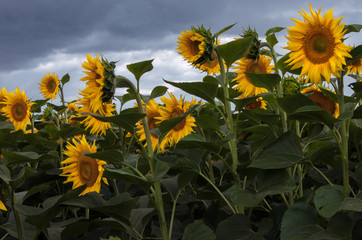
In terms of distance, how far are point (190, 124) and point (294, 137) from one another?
2.59 feet

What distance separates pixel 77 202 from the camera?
5.20 ft

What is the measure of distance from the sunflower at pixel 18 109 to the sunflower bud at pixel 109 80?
2143 millimetres

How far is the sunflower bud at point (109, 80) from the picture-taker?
67.7 inches

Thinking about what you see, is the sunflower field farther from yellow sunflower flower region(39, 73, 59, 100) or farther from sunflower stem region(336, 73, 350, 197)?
yellow sunflower flower region(39, 73, 59, 100)

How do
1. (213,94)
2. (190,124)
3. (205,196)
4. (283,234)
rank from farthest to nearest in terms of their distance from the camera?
(190,124) → (205,196) → (213,94) → (283,234)

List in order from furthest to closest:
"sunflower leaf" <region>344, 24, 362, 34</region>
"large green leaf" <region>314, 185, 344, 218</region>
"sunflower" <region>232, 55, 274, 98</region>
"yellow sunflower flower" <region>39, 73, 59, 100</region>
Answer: "yellow sunflower flower" <region>39, 73, 59, 100</region> < "sunflower" <region>232, 55, 274, 98</region> < "sunflower leaf" <region>344, 24, 362, 34</region> < "large green leaf" <region>314, 185, 344, 218</region>

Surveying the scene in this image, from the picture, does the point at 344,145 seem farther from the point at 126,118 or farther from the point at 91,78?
the point at 91,78

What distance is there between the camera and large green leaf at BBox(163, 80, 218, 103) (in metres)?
1.57

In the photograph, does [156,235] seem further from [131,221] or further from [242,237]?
[242,237]

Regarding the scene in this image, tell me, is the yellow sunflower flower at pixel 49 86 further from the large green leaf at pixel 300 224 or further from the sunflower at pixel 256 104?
the large green leaf at pixel 300 224

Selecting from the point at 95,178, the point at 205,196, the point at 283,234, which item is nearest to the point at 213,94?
the point at 205,196

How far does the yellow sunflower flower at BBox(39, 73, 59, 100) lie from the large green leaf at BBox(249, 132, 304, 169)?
3.87m

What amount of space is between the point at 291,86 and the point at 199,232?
99 cm

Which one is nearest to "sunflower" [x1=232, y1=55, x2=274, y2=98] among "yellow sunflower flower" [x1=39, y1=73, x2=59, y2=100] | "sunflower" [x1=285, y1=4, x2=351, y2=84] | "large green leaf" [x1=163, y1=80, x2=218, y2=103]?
"sunflower" [x1=285, y1=4, x2=351, y2=84]
